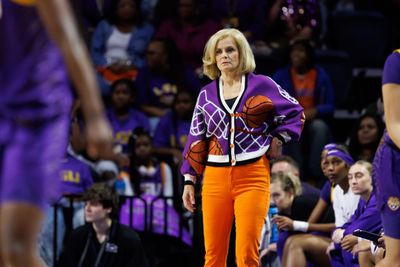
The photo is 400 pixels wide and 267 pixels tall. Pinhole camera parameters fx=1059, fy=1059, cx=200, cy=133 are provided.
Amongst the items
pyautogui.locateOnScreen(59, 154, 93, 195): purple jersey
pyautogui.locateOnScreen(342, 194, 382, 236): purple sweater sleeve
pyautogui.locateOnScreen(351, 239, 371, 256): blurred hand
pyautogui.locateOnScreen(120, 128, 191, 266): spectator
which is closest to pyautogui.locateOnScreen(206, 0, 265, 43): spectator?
pyautogui.locateOnScreen(120, 128, 191, 266): spectator

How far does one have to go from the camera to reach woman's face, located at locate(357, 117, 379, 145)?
8.85 meters

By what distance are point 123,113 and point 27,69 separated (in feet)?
18.5

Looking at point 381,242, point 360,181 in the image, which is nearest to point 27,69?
point 381,242

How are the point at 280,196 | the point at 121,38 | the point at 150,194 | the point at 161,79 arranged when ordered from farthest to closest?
the point at 121,38 → the point at 161,79 → the point at 150,194 → the point at 280,196

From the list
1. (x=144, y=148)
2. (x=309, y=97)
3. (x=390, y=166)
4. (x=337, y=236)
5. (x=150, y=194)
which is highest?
(x=309, y=97)

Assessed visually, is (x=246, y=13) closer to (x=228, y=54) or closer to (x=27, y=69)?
(x=228, y=54)

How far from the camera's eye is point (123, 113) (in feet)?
32.0

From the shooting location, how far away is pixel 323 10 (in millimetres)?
10992

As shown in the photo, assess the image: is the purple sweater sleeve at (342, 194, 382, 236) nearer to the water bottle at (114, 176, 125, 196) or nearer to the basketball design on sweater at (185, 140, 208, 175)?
the basketball design on sweater at (185, 140, 208, 175)

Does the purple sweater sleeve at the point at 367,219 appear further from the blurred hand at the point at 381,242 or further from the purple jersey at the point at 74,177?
the purple jersey at the point at 74,177

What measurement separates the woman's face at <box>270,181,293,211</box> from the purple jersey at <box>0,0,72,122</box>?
3.92 metres

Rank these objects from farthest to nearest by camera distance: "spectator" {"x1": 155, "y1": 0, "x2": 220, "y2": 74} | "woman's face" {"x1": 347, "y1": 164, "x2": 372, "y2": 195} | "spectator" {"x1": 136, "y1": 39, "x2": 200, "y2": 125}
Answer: "spectator" {"x1": 155, "y1": 0, "x2": 220, "y2": 74} < "spectator" {"x1": 136, "y1": 39, "x2": 200, "y2": 125} < "woman's face" {"x1": 347, "y1": 164, "x2": 372, "y2": 195}

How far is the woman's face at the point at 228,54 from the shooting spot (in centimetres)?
614

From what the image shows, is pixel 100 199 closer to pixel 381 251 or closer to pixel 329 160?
pixel 329 160
